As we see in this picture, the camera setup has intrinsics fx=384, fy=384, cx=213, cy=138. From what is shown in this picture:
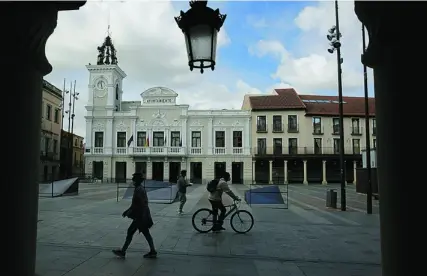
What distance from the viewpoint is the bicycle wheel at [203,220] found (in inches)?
400

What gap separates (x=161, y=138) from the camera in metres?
49.5

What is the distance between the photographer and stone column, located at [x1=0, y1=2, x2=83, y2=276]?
3.97 metres

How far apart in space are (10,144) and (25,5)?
4.80 feet

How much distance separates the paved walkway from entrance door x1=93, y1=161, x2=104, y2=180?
37003 mm

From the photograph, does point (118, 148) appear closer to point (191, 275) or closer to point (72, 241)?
point (72, 241)

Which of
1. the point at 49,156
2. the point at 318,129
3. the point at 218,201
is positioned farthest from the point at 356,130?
the point at 218,201

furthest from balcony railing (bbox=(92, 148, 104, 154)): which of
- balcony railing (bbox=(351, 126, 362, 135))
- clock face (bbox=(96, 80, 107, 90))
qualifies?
balcony railing (bbox=(351, 126, 362, 135))

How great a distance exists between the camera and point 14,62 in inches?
160

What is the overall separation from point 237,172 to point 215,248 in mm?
41728

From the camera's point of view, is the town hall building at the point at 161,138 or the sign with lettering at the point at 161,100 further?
the sign with lettering at the point at 161,100

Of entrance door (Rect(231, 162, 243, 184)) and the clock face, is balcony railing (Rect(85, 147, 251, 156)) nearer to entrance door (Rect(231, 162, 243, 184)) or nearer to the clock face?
entrance door (Rect(231, 162, 243, 184))

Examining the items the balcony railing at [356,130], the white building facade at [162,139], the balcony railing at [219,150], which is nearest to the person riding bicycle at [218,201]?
the white building facade at [162,139]

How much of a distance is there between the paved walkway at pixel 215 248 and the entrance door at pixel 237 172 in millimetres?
35919

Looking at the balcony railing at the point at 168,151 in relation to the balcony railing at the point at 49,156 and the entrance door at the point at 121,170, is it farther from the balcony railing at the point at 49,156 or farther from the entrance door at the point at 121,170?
the balcony railing at the point at 49,156
